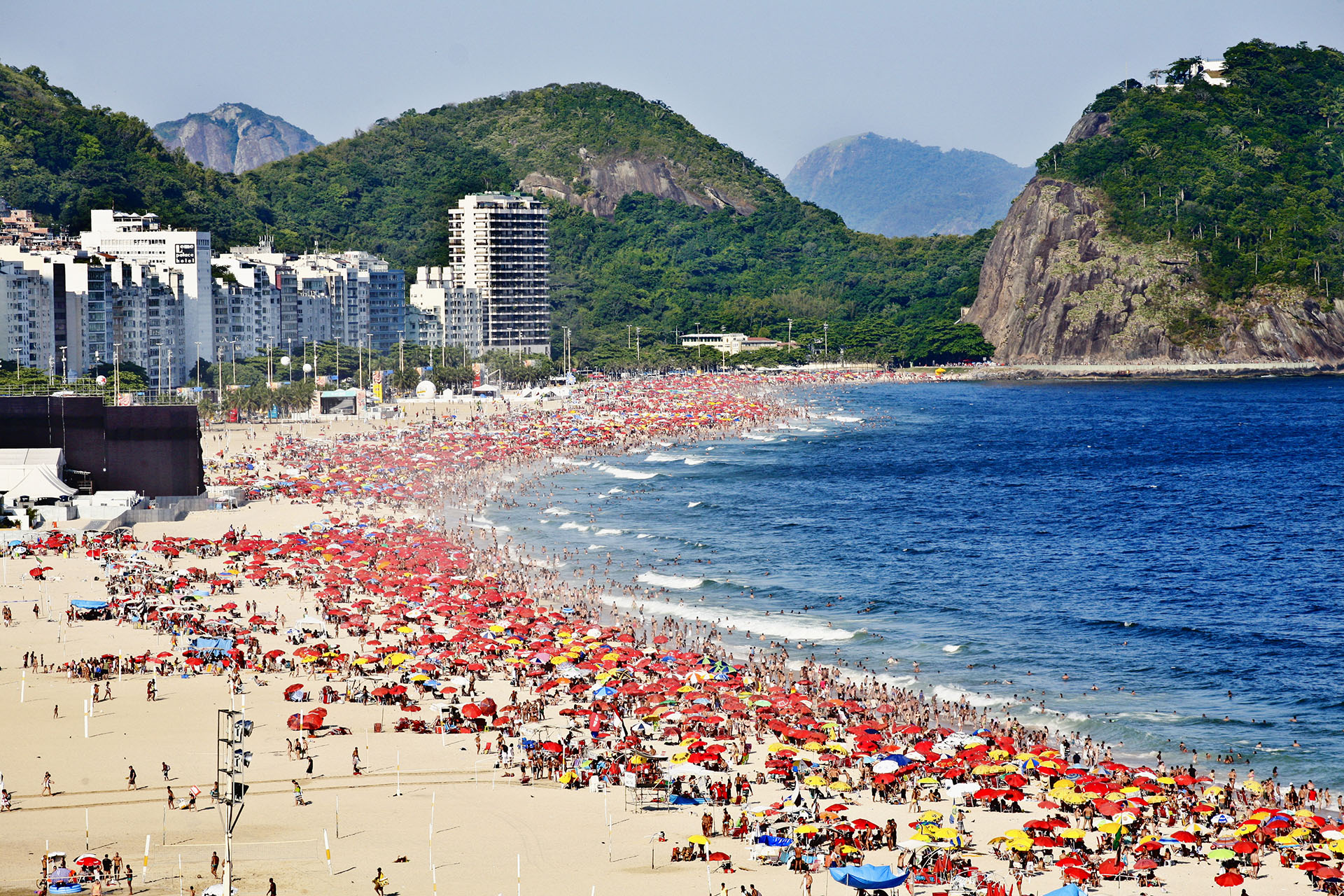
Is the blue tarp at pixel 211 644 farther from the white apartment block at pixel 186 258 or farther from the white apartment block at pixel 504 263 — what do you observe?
the white apartment block at pixel 504 263

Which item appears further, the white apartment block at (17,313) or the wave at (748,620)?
the white apartment block at (17,313)

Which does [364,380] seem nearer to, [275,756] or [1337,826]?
[275,756]

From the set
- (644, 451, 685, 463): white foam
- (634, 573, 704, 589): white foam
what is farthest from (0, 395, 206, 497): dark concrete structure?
(644, 451, 685, 463): white foam

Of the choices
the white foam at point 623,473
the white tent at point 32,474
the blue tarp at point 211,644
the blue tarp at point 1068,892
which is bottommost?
the blue tarp at point 1068,892

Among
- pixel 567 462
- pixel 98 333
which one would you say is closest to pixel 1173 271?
pixel 567 462

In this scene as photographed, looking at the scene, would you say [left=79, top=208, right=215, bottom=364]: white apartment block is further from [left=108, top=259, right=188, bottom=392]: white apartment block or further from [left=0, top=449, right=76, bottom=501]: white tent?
[left=0, top=449, right=76, bottom=501]: white tent

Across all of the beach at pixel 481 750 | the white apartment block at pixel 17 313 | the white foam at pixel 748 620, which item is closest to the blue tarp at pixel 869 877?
the beach at pixel 481 750

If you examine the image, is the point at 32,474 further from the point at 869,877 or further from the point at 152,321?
the point at 152,321
